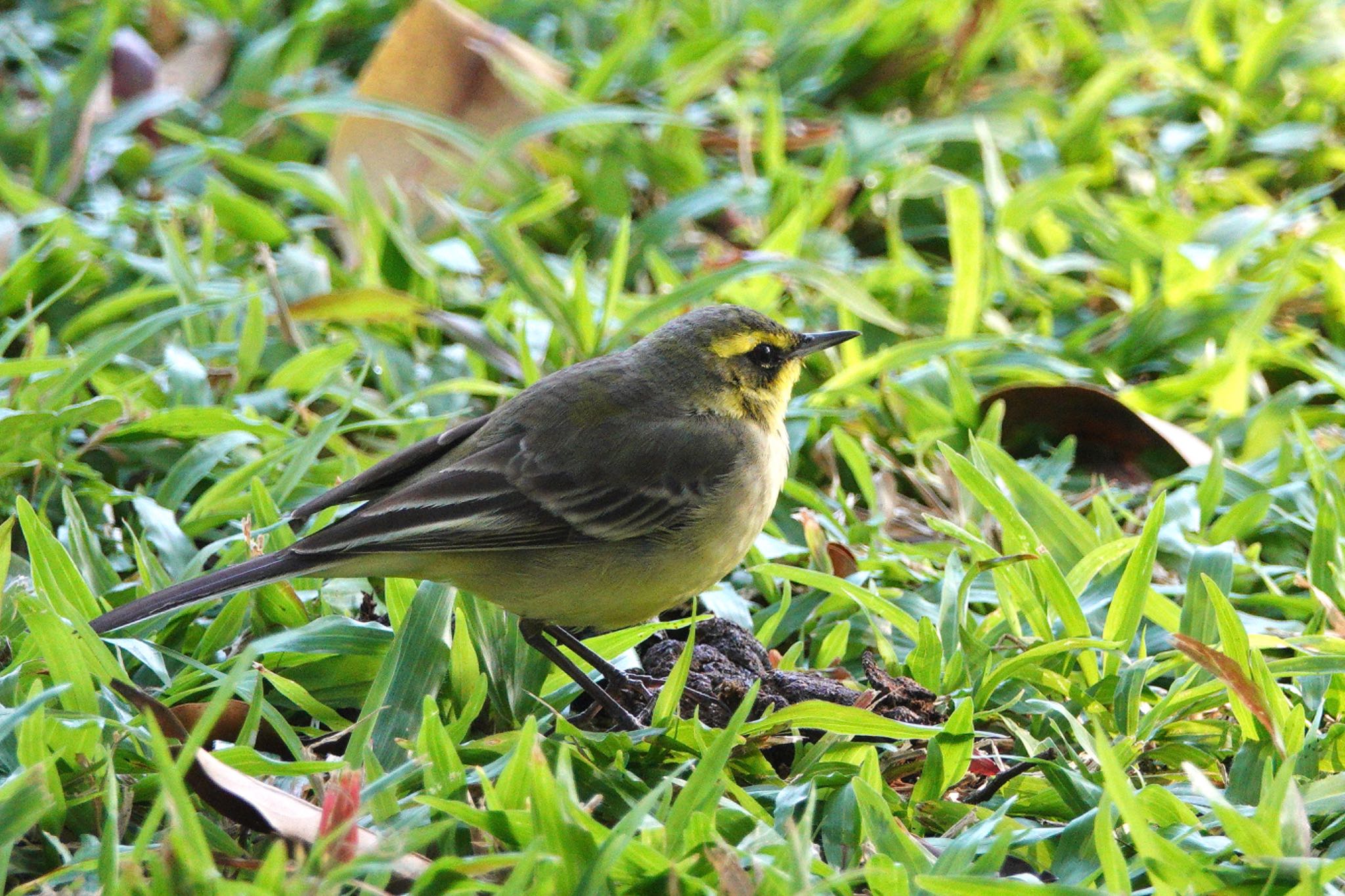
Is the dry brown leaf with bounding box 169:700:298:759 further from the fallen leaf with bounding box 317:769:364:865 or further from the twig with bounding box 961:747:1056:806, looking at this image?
the twig with bounding box 961:747:1056:806

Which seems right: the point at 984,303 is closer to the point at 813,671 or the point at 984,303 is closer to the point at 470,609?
the point at 813,671

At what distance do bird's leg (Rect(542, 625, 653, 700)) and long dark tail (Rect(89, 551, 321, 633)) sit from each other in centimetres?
71

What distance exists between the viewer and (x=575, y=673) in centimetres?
352

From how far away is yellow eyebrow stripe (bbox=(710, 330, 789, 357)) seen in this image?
4176 mm

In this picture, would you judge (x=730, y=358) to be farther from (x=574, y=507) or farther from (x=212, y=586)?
(x=212, y=586)

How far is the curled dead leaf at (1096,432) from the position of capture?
471 cm

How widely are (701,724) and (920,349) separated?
1979mm

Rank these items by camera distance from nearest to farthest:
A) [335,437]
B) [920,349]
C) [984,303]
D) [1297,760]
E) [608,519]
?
[1297,760] → [608,519] → [335,437] → [920,349] → [984,303]

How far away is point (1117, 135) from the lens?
22.2 ft

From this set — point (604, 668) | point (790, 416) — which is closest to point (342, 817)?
point (604, 668)

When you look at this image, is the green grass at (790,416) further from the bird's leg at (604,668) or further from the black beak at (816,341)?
the black beak at (816,341)

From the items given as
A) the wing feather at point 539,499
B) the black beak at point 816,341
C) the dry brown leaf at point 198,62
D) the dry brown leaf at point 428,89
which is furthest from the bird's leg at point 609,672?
the dry brown leaf at point 198,62

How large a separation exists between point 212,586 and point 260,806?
0.73 metres

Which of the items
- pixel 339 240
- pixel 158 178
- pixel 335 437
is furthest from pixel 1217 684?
pixel 158 178
